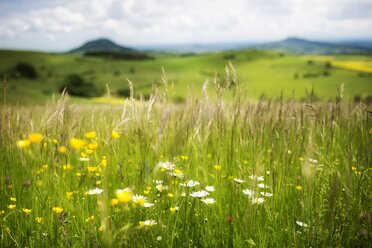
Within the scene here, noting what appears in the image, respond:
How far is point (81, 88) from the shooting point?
169 feet

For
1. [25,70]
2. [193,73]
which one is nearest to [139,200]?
[193,73]

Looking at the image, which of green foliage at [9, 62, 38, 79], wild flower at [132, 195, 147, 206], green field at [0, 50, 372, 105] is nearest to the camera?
wild flower at [132, 195, 147, 206]

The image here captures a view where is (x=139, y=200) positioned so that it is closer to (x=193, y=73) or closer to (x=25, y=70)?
(x=193, y=73)

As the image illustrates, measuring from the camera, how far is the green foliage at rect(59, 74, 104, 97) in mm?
50062

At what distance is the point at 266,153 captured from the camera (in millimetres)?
3656

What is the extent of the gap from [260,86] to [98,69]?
38196mm

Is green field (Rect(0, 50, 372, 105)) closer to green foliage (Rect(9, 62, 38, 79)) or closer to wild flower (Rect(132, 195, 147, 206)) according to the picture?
green foliage (Rect(9, 62, 38, 79))

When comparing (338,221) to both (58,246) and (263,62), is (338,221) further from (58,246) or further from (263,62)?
(263,62)

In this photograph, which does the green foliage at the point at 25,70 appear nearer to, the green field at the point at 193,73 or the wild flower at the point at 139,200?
the green field at the point at 193,73

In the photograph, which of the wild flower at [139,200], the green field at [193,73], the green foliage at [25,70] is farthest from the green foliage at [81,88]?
the wild flower at [139,200]

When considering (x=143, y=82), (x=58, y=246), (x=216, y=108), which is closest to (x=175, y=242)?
(x=58, y=246)

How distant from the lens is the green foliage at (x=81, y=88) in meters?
50.1

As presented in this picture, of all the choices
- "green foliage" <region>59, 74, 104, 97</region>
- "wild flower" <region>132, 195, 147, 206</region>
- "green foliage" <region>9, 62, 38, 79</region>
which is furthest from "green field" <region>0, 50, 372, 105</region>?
"wild flower" <region>132, 195, 147, 206</region>

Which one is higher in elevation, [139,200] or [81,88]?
[139,200]
